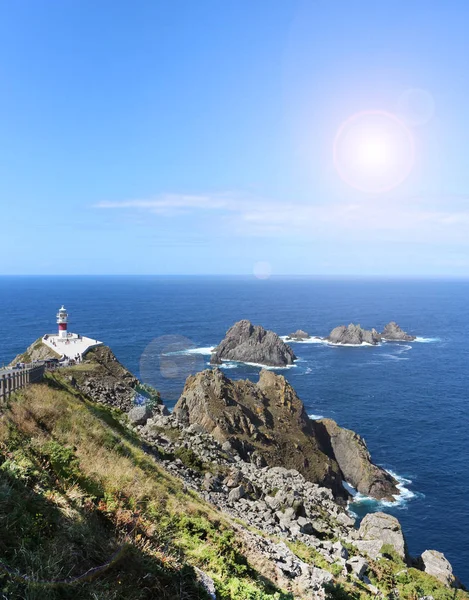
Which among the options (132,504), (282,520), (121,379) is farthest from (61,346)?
(132,504)

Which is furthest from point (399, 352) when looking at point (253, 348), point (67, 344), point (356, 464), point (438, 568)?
point (438, 568)

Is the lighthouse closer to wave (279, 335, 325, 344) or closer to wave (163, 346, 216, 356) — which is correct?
wave (163, 346, 216, 356)

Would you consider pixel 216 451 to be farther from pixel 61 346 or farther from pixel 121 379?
pixel 61 346

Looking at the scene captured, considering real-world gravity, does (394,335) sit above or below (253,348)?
above

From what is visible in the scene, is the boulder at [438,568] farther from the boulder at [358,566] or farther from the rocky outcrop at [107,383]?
the rocky outcrop at [107,383]

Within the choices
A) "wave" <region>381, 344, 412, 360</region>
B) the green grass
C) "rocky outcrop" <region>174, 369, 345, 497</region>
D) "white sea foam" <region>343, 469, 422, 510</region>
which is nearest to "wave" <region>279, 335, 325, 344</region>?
"wave" <region>381, 344, 412, 360</region>

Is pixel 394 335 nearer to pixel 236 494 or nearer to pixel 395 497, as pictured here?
pixel 395 497

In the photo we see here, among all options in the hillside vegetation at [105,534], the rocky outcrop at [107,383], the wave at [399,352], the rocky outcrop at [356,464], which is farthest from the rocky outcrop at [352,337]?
the hillside vegetation at [105,534]
